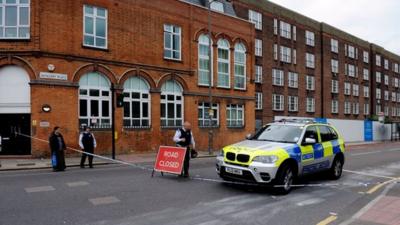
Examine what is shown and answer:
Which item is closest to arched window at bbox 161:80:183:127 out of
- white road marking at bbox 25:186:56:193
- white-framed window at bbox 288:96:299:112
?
white road marking at bbox 25:186:56:193

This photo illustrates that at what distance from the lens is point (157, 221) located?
6.64 metres

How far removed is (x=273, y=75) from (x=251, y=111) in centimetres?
1094

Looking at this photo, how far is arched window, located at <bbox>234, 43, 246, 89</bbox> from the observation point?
2946cm

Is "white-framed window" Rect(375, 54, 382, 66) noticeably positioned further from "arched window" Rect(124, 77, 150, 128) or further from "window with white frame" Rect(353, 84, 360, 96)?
"arched window" Rect(124, 77, 150, 128)

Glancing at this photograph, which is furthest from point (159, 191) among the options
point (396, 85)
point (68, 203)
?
point (396, 85)

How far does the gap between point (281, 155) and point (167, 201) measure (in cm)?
295

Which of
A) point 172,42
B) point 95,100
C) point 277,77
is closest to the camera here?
point 95,100

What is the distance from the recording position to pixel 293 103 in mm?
42562

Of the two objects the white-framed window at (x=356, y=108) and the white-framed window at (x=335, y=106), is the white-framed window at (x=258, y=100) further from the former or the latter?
the white-framed window at (x=356, y=108)

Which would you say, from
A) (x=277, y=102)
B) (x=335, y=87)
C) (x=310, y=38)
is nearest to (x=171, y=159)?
(x=277, y=102)

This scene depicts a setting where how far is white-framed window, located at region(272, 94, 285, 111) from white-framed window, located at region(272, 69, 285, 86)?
1410mm

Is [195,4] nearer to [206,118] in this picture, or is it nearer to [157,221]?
[206,118]

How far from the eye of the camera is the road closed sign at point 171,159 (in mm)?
11453

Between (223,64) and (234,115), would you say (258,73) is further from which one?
(223,64)
